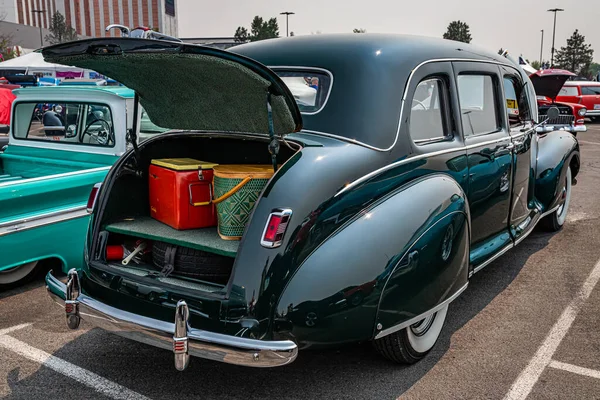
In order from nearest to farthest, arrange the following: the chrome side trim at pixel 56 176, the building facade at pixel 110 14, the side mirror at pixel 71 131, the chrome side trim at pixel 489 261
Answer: the chrome side trim at pixel 489 261 → the chrome side trim at pixel 56 176 → the side mirror at pixel 71 131 → the building facade at pixel 110 14

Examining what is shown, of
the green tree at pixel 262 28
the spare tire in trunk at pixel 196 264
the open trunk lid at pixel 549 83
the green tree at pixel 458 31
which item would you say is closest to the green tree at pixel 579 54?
the green tree at pixel 458 31

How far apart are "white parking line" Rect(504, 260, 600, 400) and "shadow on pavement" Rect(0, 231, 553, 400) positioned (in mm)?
465

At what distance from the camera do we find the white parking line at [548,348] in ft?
10.3

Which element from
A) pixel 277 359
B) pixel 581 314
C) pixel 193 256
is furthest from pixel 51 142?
pixel 581 314

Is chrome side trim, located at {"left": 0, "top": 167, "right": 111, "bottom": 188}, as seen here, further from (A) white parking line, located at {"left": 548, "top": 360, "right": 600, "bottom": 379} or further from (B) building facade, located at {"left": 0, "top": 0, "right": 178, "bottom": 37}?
(B) building facade, located at {"left": 0, "top": 0, "right": 178, "bottom": 37}

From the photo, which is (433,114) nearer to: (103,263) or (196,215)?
(196,215)

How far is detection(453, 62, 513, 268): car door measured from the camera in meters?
3.89

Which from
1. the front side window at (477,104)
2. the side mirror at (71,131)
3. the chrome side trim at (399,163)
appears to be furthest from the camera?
the side mirror at (71,131)

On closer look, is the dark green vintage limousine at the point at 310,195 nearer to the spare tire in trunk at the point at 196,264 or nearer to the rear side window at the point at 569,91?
the spare tire in trunk at the point at 196,264

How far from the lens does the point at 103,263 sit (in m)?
3.24

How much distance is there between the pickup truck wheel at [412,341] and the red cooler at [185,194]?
3.77ft

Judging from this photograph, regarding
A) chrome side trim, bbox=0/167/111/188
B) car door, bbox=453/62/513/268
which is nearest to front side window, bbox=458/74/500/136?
car door, bbox=453/62/513/268

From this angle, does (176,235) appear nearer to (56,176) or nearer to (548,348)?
(56,176)

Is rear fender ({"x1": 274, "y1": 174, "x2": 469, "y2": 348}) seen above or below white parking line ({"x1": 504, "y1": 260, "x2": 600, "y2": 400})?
above
